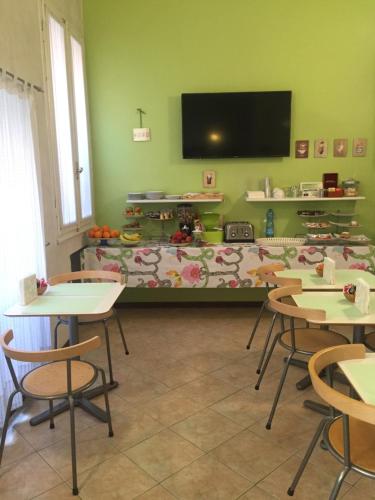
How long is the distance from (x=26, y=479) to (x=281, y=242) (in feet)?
9.88

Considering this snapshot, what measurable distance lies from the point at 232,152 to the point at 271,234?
3.14ft

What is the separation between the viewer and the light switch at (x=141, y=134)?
14.6ft

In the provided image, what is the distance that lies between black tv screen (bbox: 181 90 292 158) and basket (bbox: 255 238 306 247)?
87 cm

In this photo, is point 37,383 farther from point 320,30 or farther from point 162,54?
point 320,30

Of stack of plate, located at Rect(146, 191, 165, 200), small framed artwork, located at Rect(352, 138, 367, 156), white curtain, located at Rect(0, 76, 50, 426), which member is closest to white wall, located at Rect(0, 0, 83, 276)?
white curtain, located at Rect(0, 76, 50, 426)

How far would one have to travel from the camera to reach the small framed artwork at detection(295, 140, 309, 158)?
4.41m

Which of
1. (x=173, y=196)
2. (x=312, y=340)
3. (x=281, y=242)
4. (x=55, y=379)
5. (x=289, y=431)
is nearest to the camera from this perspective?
(x=55, y=379)

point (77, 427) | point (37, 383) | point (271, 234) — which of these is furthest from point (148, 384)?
point (271, 234)

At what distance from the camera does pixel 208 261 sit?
162 inches

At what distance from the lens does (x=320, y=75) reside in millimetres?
4301

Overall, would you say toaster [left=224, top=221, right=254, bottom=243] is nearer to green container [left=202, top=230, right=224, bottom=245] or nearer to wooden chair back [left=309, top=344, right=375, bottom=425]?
green container [left=202, top=230, right=224, bottom=245]

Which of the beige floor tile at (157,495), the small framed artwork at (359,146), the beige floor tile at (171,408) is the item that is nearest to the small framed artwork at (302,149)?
the small framed artwork at (359,146)

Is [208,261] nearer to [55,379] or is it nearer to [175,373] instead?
[175,373]

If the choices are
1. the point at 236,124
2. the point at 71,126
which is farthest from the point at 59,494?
the point at 236,124
